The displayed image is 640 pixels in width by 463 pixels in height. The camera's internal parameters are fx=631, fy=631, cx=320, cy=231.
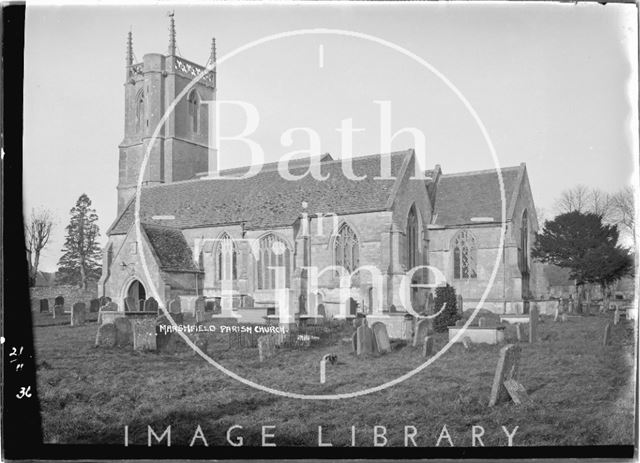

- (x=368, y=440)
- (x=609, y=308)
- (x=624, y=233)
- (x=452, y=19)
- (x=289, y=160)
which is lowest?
(x=368, y=440)

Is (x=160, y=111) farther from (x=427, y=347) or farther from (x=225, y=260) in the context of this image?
(x=427, y=347)

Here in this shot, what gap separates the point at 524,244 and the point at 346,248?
12.8 ft

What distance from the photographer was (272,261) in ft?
42.0

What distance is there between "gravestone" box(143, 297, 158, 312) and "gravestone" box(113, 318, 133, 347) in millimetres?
680

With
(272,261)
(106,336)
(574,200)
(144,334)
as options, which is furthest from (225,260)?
(574,200)

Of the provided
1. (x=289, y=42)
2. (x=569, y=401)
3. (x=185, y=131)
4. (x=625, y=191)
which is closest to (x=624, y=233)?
(x=625, y=191)

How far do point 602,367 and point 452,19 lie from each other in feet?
17.5

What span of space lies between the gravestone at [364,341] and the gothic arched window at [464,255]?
198cm

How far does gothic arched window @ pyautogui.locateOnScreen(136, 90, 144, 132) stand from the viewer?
10.9 metres

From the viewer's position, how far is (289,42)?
897 centimetres

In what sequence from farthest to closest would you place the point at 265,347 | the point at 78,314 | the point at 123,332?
the point at 123,332 → the point at 78,314 → the point at 265,347

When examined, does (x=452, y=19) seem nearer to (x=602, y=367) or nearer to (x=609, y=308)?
(x=609, y=308)

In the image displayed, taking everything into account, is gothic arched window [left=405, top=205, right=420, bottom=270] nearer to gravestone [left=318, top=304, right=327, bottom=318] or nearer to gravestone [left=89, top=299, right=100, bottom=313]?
gravestone [left=318, top=304, right=327, bottom=318]

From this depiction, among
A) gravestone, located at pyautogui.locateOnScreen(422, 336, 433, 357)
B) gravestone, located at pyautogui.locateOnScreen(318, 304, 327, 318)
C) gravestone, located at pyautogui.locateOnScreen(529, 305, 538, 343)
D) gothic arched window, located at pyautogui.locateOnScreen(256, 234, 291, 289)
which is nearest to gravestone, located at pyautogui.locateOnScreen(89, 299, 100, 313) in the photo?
gothic arched window, located at pyautogui.locateOnScreen(256, 234, 291, 289)
